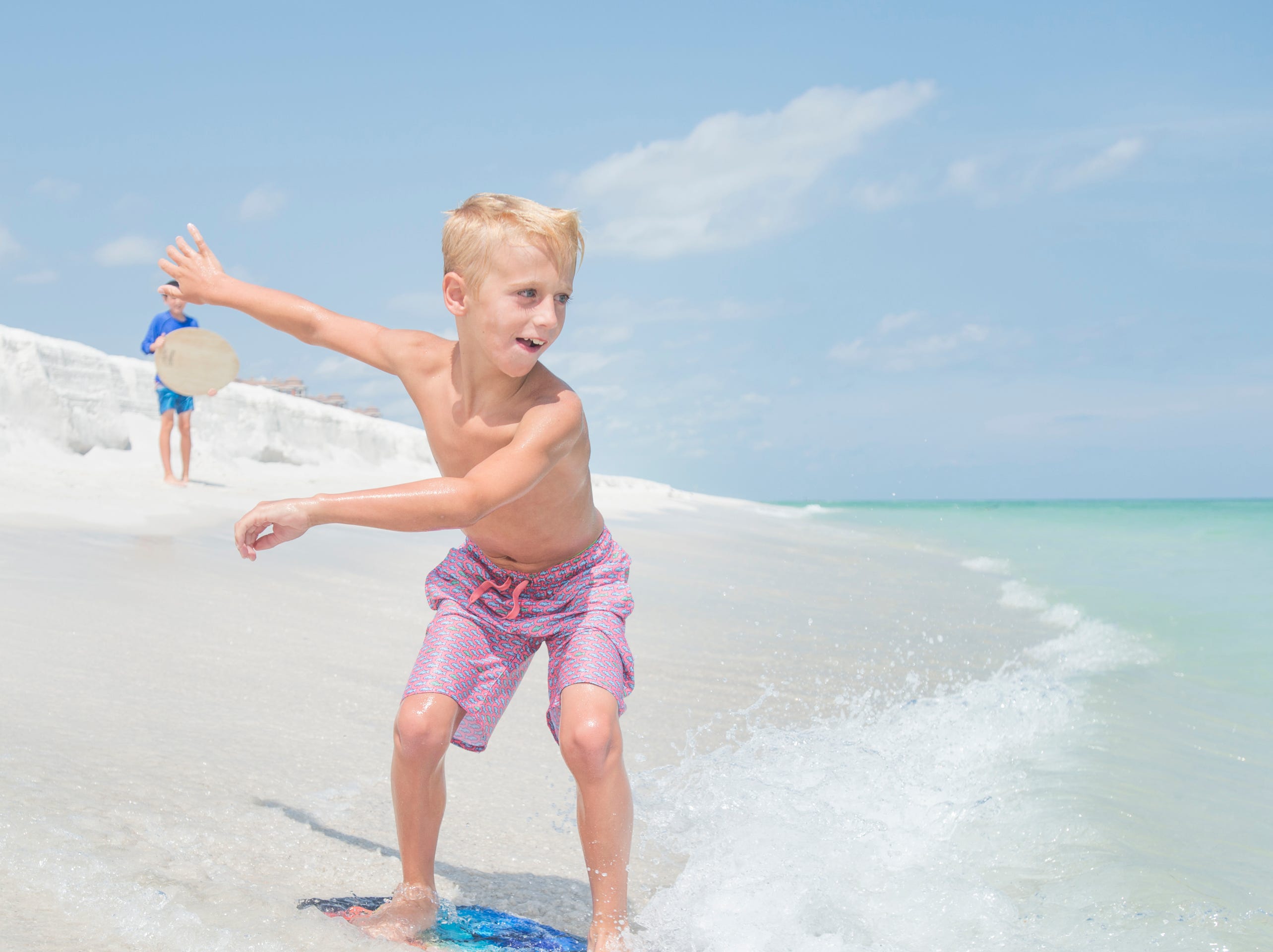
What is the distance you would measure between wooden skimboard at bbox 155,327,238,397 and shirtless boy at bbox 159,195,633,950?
4.00ft

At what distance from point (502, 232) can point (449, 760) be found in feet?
5.45

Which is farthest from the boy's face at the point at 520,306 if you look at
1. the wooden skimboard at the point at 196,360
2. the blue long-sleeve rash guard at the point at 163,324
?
the blue long-sleeve rash guard at the point at 163,324

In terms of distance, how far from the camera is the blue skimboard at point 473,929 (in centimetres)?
191

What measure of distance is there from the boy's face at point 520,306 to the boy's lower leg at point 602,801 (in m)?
0.74

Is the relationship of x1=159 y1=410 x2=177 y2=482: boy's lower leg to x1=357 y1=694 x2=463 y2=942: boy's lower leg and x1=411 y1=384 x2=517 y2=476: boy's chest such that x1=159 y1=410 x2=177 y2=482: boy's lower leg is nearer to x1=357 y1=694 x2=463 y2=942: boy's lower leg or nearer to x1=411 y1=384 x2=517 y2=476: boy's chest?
x1=411 y1=384 x2=517 y2=476: boy's chest

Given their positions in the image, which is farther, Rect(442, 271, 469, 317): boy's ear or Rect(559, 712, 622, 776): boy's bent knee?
Rect(442, 271, 469, 317): boy's ear

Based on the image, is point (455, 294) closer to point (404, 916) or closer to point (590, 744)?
point (590, 744)

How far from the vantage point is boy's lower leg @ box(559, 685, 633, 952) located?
1.90m

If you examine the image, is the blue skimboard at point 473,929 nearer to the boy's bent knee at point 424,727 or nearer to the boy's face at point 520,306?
the boy's bent knee at point 424,727

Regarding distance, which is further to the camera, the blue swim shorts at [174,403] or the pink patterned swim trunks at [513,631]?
the blue swim shorts at [174,403]

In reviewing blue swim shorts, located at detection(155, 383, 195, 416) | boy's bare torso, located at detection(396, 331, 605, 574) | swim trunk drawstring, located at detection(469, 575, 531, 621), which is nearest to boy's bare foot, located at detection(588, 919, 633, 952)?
swim trunk drawstring, located at detection(469, 575, 531, 621)

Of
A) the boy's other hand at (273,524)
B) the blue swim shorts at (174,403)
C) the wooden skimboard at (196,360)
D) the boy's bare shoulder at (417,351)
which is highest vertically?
the blue swim shorts at (174,403)

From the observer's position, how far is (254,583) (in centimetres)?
496

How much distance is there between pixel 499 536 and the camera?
232 cm
